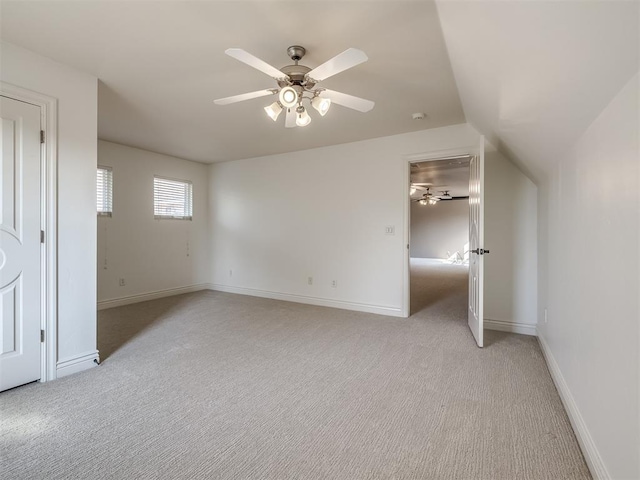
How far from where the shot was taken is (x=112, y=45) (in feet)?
7.08

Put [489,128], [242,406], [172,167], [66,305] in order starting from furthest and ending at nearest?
[172,167]
[489,128]
[66,305]
[242,406]

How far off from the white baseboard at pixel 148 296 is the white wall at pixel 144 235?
14mm

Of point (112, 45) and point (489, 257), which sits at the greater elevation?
point (112, 45)

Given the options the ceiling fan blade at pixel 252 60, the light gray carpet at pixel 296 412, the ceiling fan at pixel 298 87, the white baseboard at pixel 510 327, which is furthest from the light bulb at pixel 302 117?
the white baseboard at pixel 510 327

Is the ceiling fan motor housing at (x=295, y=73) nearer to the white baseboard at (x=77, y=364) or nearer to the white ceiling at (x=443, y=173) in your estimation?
the white baseboard at (x=77, y=364)

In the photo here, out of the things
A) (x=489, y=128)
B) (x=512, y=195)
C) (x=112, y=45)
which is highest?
(x=112, y=45)

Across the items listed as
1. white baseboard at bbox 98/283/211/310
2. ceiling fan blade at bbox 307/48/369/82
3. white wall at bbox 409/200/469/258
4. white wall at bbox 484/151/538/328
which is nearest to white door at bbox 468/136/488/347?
white wall at bbox 484/151/538/328

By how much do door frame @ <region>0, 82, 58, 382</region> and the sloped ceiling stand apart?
2.81 meters

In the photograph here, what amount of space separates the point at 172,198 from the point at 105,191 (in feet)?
3.48

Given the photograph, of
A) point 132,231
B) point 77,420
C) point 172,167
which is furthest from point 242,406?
point 172,167

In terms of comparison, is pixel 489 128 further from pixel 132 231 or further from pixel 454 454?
pixel 132 231

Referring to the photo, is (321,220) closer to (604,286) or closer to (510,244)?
A: (510,244)

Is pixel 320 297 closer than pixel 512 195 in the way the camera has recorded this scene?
No

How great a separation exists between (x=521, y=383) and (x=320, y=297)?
9.48 ft
